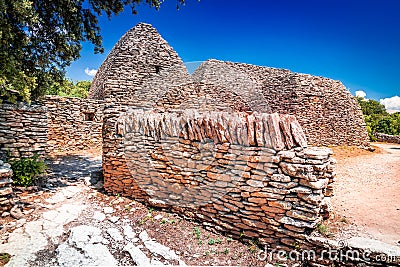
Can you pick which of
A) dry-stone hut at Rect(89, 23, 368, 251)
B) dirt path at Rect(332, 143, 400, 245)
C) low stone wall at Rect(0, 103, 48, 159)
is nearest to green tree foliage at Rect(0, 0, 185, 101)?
low stone wall at Rect(0, 103, 48, 159)

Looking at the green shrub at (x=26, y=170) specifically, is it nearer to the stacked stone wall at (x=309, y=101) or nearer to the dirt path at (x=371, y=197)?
the dirt path at (x=371, y=197)

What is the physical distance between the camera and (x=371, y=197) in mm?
6457

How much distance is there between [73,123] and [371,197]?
12570 mm

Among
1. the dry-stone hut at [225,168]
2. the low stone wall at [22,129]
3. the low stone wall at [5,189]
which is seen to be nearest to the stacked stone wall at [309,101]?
the low stone wall at [22,129]

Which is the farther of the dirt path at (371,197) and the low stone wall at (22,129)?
the low stone wall at (22,129)

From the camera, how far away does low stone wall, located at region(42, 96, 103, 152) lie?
452 inches

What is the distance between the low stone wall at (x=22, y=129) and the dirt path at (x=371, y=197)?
26.2 feet

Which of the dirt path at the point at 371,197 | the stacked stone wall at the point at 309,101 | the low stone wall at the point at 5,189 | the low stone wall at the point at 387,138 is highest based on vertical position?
the stacked stone wall at the point at 309,101

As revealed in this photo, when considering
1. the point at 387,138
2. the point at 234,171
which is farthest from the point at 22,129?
the point at 387,138

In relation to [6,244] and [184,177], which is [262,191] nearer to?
[184,177]

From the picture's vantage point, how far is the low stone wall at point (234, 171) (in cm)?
365

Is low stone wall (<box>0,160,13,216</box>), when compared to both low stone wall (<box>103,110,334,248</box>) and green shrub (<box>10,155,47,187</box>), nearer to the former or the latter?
green shrub (<box>10,155,47,187</box>)

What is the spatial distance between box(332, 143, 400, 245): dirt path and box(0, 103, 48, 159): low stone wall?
314 inches

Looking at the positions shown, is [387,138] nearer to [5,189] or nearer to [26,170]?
[26,170]
